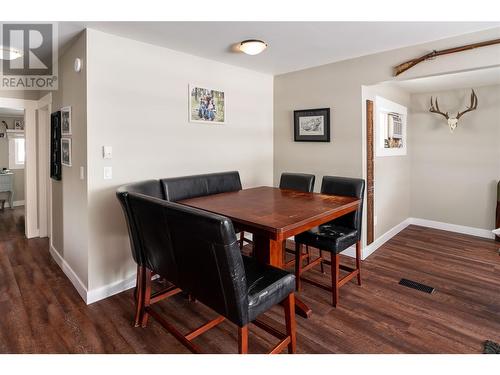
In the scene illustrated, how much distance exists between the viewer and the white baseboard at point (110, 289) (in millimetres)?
2607

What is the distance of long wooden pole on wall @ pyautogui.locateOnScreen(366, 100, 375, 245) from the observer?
355 cm

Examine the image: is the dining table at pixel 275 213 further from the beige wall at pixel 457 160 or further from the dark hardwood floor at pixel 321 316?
the beige wall at pixel 457 160

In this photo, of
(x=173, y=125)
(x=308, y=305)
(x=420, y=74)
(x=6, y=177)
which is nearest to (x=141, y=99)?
(x=173, y=125)

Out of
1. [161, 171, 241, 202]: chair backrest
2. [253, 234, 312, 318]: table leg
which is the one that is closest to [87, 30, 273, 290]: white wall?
[161, 171, 241, 202]: chair backrest

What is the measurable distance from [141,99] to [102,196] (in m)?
0.97

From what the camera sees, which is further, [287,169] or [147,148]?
[287,169]

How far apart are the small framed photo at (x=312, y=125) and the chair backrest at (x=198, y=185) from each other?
116 cm

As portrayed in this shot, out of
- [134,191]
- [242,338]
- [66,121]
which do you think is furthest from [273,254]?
[66,121]

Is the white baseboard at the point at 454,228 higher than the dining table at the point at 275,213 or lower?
lower

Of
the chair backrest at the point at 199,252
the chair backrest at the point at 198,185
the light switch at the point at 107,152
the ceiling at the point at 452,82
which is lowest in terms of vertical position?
the chair backrest at the point at 199,252

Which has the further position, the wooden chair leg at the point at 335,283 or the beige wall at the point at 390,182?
the beige wall at the point at 390,182

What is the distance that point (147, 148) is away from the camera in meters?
2.95

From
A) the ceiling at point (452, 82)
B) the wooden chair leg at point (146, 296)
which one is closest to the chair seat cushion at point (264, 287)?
the wooden chair leg at point (146, 296)

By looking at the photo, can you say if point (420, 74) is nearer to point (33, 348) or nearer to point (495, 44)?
point (495, 44)
